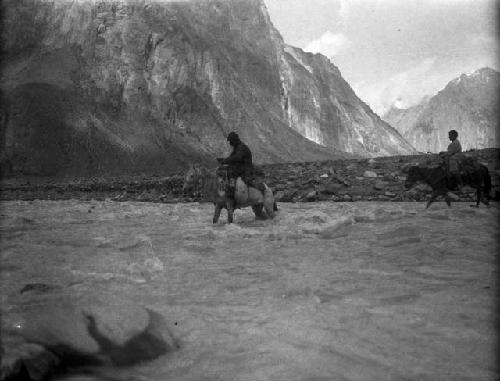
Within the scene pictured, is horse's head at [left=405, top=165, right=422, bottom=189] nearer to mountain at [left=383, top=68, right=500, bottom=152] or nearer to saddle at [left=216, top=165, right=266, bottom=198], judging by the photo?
saddle at [left=216, top=165, right=266, bottom=198]

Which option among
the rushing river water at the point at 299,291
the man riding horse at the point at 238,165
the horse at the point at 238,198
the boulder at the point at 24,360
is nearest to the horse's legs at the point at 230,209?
the horse at the point at 238,198

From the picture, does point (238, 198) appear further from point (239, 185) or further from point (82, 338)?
point (82, 338)

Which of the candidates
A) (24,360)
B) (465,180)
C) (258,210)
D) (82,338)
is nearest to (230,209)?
(258,210)

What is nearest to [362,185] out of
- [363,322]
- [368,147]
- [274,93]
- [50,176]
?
[363,322]

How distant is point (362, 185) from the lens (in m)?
17.2

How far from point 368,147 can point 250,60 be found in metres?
33.3

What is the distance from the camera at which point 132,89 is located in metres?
50.2

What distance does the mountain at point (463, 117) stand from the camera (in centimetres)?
16338

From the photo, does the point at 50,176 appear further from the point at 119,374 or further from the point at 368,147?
the point at 368,147

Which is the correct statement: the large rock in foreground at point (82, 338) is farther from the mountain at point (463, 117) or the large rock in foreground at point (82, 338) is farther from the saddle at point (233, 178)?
the mountain at point (463, 117)

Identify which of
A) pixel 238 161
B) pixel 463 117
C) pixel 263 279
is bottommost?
pixel 263 279

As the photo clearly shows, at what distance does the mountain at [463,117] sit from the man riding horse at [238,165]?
168 m

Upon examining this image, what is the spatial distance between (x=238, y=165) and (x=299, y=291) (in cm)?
592

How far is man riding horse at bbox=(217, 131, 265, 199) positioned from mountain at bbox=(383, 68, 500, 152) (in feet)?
550
